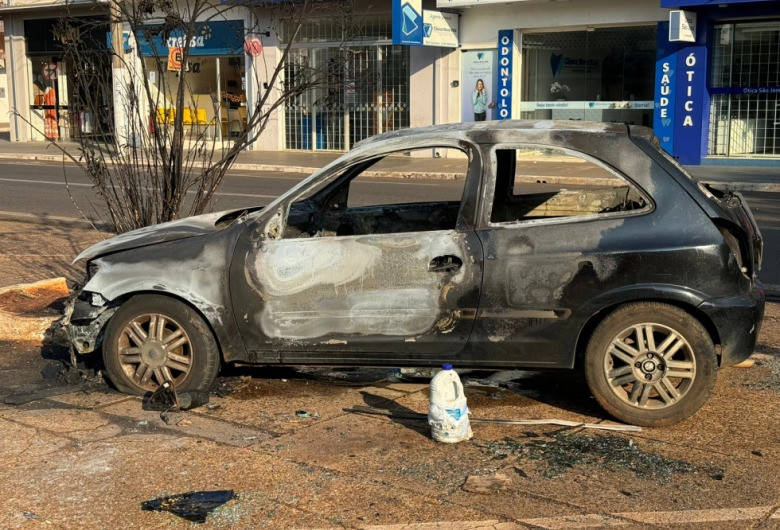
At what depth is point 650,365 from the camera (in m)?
5.34

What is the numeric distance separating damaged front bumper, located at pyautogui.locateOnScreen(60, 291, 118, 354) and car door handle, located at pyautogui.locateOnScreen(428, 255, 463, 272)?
2.04m

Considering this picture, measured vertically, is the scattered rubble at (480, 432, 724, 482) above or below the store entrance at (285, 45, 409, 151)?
below

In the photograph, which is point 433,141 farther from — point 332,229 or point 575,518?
point 575,518

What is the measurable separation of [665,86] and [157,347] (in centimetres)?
2002

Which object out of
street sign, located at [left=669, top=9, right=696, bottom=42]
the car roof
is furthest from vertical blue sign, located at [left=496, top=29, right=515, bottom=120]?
the car roof

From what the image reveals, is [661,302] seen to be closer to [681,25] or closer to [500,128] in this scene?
[500,128]

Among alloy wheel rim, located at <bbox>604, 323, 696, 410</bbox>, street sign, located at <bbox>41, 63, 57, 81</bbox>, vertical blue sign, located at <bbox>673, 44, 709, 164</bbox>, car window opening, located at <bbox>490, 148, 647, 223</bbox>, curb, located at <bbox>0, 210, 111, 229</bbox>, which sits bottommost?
alloy wheel rim, located at <bbox>604, 323, 696, 410</bbox>

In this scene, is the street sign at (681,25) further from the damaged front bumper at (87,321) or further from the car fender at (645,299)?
the damaged front bumper at (87,321)

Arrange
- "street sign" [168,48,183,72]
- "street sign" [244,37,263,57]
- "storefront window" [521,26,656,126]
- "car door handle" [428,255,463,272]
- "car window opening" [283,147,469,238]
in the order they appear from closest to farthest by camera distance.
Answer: "car door handle" [428,255,463,272], "car window opening" [283,147,469,238], "street sign" [168,48,183,72], "storefront window" [521,26,656,126], "street sign" [244,37,263,57]

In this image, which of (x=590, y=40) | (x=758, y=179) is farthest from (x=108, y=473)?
(x=590, y=40)

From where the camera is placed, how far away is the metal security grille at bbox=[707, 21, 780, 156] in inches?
892

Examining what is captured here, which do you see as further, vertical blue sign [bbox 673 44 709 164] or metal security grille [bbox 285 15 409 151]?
metal security grille [bbox 285 15 409 151]

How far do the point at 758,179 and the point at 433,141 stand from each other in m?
16.2

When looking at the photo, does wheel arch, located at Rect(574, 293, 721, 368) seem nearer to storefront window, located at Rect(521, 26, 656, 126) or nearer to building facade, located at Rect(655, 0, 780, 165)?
building facade, located at Rect(655, 0, 780, 165)
